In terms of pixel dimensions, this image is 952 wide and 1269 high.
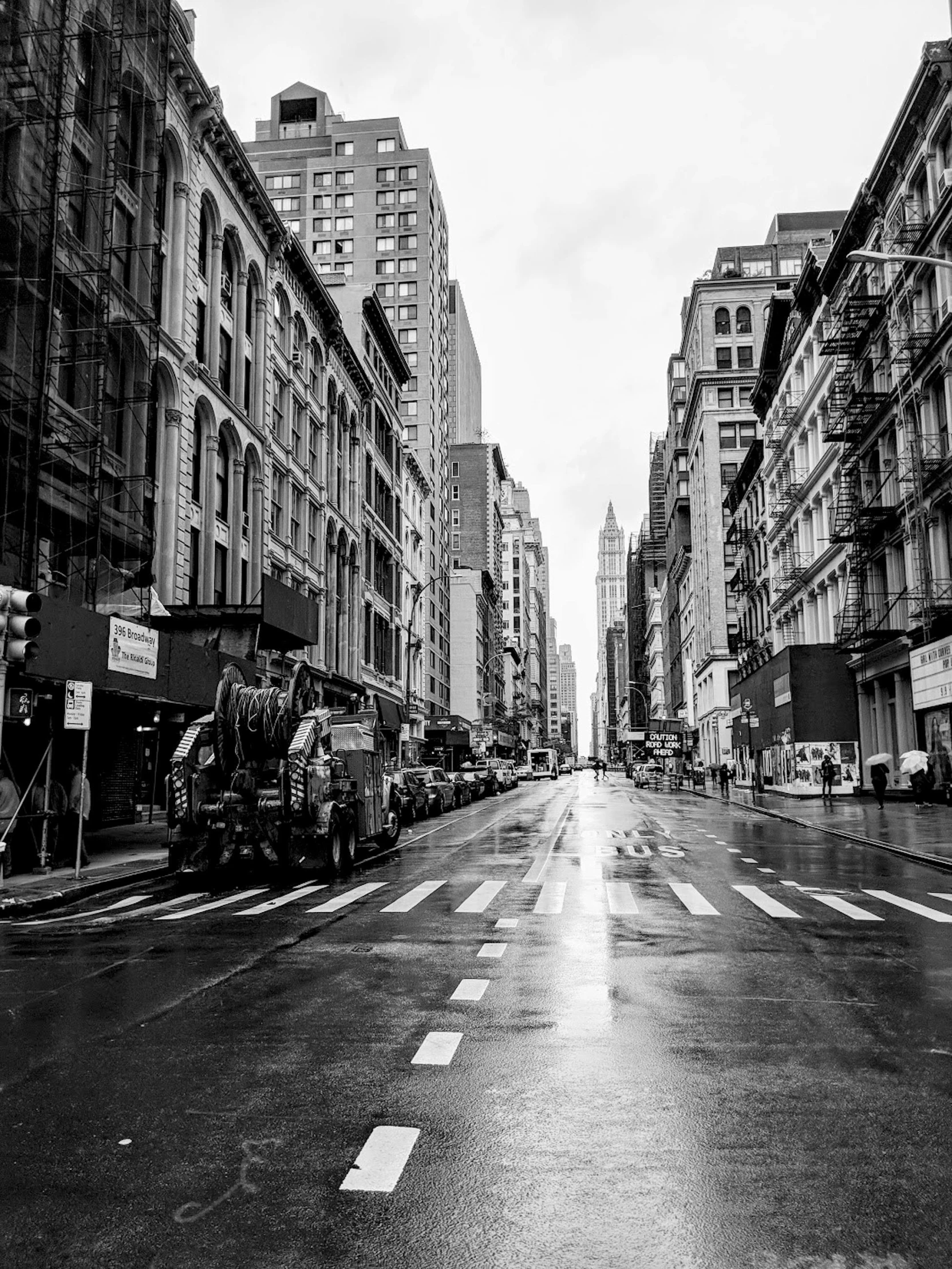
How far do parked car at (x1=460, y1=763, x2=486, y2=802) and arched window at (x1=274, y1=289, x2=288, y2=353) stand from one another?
21715 mm

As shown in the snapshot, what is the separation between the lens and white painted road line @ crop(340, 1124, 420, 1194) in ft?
14.7

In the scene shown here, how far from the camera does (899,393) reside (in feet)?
122

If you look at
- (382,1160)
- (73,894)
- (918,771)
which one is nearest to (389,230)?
(918,771)

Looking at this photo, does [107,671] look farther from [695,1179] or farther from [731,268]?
[731,268]

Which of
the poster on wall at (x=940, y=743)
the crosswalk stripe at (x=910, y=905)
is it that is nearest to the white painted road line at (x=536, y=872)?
the crosswalk stripe at (x=910, y=905)

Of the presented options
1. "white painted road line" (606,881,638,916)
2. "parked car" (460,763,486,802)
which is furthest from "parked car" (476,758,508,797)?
"white painted road line" (606,881,638,916)

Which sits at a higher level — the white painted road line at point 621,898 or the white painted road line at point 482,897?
the white painted road line at point 482,897

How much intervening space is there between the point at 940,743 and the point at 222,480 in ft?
87.0

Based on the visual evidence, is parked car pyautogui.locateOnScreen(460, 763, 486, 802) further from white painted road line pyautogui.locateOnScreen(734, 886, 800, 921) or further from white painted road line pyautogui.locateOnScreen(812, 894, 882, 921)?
white painted road line pyautogui.locateOnScreen(812, 894, 882, 921)

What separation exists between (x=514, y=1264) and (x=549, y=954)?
6051 millimetres

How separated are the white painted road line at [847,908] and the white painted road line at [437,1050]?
6.84m

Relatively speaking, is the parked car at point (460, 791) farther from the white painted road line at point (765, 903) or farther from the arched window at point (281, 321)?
the white painted road line at point (765, 903)

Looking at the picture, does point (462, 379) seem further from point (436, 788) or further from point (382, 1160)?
point (382, 1160)

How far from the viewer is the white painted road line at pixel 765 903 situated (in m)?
12.3
